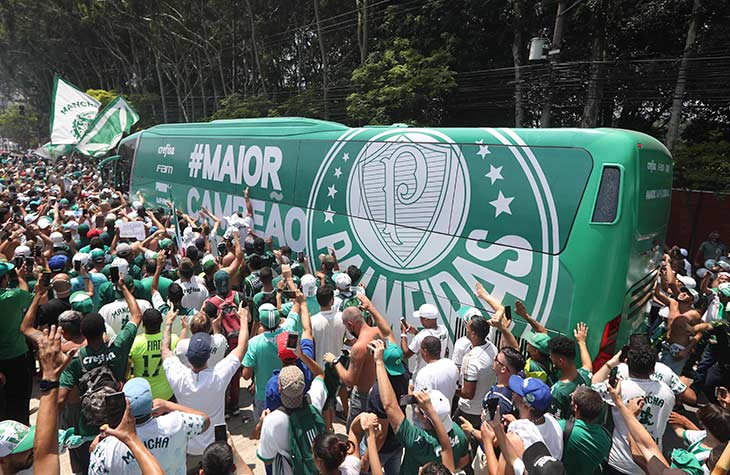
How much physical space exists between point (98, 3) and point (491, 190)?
115 ft

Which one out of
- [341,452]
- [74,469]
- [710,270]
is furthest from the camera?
[710,270]

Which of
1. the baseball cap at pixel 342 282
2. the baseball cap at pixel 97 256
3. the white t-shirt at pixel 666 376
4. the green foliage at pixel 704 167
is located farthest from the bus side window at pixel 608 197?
the green foliage at pixel 704 167

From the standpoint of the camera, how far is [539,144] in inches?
195

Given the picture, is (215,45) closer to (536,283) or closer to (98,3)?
(98,3)

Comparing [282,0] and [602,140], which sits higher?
[282,0]

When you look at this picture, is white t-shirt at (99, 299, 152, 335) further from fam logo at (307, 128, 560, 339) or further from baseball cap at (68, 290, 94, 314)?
fam logo at (307, 128, 560, 339)

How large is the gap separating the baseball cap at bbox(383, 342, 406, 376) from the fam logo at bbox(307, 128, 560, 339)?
6.36 feet

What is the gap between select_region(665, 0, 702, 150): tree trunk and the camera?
13.8 metres

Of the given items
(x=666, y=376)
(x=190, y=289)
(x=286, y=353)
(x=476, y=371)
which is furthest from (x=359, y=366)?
(x=190, y=289)

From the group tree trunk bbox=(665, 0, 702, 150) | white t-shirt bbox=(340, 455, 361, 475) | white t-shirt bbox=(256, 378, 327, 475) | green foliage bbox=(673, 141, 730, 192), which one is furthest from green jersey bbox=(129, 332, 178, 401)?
tree trunk bbox=(665, 0, 702, 150)

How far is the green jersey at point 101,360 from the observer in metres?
3.49

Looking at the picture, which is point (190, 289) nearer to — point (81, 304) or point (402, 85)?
point (81, 304)

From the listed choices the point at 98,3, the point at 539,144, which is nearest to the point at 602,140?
the point at 539,144

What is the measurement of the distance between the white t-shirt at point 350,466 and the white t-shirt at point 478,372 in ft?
5.53
